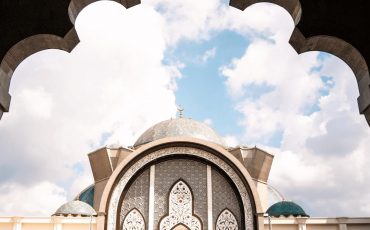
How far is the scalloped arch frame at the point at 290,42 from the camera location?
2498mm

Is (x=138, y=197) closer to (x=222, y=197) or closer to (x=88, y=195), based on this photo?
(x=222, y=197)

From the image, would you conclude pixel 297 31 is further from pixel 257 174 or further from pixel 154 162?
pixel 257 174

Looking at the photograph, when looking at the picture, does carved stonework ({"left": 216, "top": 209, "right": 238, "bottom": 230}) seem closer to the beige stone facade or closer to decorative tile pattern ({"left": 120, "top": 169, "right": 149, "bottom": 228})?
the beige stone facade

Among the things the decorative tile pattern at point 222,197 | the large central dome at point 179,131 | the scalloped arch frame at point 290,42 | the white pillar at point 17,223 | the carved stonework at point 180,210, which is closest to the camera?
the scalloped arch frame at point 290,42

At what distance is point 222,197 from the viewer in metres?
14.9

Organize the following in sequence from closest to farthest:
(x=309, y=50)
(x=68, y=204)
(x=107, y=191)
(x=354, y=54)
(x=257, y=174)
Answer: (x=354, y=54), (x=309, y=50), (x=107, y=191), (x=68, y=204), (x=257, y=174)

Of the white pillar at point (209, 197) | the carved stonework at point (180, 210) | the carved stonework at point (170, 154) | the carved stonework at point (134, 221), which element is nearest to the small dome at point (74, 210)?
the carved stonework at point (170, 154)

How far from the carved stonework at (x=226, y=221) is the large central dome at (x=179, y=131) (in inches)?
185

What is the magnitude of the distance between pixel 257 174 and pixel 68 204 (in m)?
7.71

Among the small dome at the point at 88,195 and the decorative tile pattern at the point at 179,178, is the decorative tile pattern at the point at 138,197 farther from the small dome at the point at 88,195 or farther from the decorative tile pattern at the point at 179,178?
the small dome at the point at 88,195

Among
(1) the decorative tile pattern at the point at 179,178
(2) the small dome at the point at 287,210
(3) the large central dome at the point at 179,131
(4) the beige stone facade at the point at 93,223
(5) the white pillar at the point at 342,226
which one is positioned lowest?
(5) the white pillar at the point at 342,226

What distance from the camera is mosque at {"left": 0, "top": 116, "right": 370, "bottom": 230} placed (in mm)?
14398

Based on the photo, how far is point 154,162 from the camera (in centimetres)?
1516

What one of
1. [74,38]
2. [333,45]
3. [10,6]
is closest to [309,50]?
[333,45]
